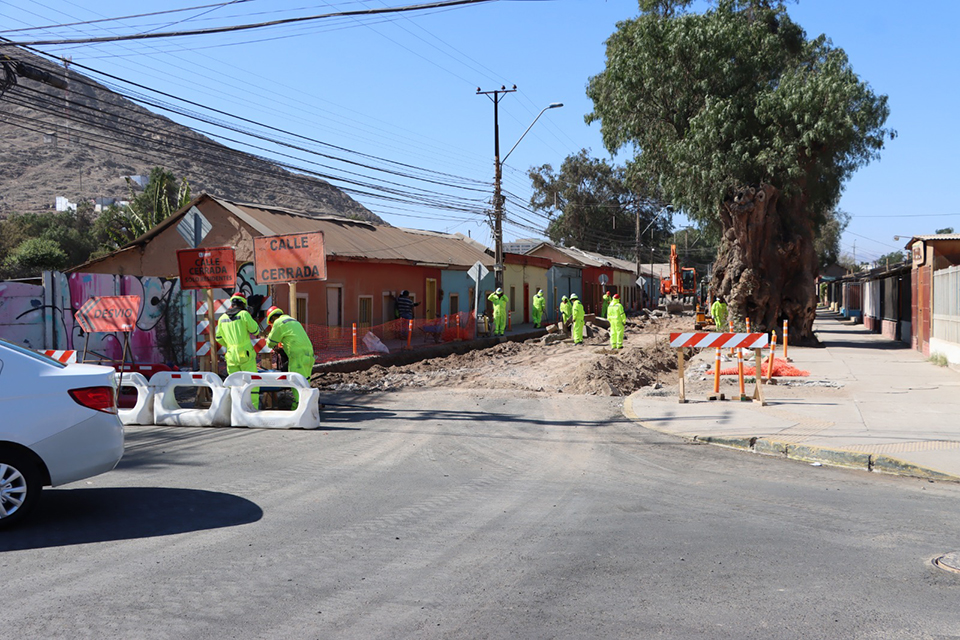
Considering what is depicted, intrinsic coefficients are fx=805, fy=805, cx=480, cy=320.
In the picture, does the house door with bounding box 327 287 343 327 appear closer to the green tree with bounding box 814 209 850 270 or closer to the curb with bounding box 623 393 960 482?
the curb with bounding box 623 393 960 482

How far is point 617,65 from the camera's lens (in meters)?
28.3

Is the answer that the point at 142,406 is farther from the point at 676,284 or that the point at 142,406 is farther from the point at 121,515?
the point at 676,284

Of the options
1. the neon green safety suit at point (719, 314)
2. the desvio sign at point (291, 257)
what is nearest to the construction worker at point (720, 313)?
the neon green safety suit at point (719, 314)

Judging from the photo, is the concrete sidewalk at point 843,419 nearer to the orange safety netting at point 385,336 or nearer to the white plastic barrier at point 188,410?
the white plastic barrier at point 188,410

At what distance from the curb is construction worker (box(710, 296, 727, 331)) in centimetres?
1851

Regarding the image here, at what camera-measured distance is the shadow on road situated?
5676 millimetres

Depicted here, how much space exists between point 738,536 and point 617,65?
2503cm

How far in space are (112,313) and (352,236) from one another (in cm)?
1769

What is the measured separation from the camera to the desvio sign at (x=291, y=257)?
12953 mm

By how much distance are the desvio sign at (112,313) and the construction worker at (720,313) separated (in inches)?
809

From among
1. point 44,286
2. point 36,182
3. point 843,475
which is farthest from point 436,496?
point 36,182

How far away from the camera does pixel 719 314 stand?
1111 inches

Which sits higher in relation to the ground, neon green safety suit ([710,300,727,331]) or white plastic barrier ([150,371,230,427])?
neon green safety suit ([710,300,727,331])

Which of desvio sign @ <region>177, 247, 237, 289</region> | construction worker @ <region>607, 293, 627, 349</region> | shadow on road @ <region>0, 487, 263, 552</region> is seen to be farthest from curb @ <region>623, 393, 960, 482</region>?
construction worker @ <region>607, 293, 627, 349</region>
